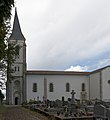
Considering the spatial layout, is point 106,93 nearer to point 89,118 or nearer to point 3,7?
point 89,118

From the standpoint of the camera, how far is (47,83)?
2180 inches

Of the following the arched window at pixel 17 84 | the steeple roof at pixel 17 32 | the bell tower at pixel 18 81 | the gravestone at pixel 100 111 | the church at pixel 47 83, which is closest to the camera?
the gravestone at pixel 100 111

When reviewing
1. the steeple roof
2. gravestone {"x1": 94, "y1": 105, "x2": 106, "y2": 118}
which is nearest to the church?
the steeple roof

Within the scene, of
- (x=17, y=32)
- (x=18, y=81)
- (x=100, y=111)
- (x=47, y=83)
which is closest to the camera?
(x=100, y=111)

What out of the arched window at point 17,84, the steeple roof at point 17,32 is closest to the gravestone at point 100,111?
the arched window at point 17,84

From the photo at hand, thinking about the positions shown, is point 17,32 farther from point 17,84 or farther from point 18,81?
point 17,84

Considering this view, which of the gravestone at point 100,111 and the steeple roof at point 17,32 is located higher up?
the steeple roof at point 17,32

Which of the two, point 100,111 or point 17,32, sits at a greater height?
point 17,32

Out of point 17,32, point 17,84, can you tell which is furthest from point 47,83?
point 17,32

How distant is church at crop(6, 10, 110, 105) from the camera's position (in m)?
53.9

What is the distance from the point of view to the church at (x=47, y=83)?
53938 mm

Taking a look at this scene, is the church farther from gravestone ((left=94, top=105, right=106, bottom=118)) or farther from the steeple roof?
gravestone ((left=94, top=105, right=106, bottom=118))

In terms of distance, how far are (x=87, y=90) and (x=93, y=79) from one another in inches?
124

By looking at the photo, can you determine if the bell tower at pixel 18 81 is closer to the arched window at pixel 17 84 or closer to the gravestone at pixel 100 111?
the arched window at pixel 17 84
